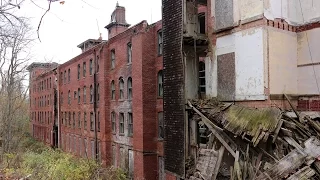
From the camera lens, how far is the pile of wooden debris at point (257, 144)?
9.41 meters

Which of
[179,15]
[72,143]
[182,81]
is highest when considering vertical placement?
[179,15]

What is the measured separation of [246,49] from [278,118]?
10.7ft

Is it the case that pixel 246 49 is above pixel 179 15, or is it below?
below

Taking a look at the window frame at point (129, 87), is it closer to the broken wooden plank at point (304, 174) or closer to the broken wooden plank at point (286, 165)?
the broken wooden plank at point (286, 165)

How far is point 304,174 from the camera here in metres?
9.08

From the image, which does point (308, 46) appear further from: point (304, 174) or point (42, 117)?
point (42, 117)

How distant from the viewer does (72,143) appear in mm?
36531

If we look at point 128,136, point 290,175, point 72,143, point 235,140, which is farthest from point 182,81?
point 72,143

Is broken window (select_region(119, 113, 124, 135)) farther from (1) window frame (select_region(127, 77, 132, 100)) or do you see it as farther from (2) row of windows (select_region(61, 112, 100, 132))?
(2) row of windows (select_region(61, 112, 100, 132))

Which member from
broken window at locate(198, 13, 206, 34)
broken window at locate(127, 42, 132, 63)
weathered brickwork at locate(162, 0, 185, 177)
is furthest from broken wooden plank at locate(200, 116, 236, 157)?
broken window at locate(127, 42, 132, 63)

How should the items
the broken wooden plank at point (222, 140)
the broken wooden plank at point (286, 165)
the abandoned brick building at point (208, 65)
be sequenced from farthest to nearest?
the abandoned brick building at point (208, 65), the broken wooden plank at point (222, 140), the broken wooden plank at point (286, 165)

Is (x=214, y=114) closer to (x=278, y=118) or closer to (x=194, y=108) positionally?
(x=194, y=108)

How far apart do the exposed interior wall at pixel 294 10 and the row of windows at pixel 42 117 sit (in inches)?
1575

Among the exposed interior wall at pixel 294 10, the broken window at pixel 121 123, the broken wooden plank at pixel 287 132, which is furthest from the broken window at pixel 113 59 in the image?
→ the broken wooden plank at pixel 287 132
